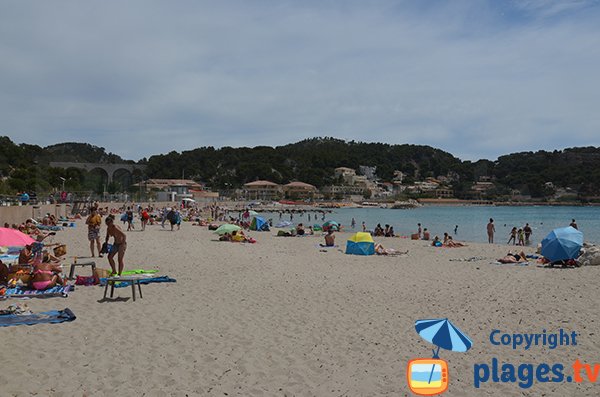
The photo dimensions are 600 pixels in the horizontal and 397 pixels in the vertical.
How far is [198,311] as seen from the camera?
766cm

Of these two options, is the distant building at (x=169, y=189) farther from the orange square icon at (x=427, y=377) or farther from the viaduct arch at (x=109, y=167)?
the orange square icon at (x=427, y=377)

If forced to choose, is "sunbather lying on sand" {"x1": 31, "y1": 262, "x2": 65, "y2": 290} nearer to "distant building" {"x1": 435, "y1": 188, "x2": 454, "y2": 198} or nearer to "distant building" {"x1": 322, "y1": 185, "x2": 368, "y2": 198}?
"distant building" {"x1": 322, "y1": 185, "x2": 368, "y2": 198}

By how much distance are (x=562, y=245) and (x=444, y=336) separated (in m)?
11.2

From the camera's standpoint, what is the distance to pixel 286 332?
6.63 m

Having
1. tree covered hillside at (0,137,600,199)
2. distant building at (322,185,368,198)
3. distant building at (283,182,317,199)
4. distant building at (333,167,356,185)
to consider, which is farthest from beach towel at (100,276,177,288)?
distant building at (333,167,356,185)

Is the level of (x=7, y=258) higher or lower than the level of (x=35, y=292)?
higher

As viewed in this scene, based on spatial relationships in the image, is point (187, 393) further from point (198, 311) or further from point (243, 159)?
point (243, 159)

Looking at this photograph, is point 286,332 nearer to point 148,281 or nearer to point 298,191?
point 148,281

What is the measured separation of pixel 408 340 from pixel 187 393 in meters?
3.00

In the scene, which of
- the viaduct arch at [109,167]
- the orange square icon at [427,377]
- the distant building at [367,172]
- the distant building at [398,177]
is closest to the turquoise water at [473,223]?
the orange square icon at [427,377]

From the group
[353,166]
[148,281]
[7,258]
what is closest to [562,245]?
[148,281]

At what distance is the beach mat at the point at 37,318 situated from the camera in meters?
6.57

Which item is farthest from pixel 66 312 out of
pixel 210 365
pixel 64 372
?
pixel 210 365

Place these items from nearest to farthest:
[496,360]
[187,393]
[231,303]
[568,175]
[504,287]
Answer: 1. [187,393]
2. [496,360]
3. [231,303]
4. [504,287]
5. [568,175]
